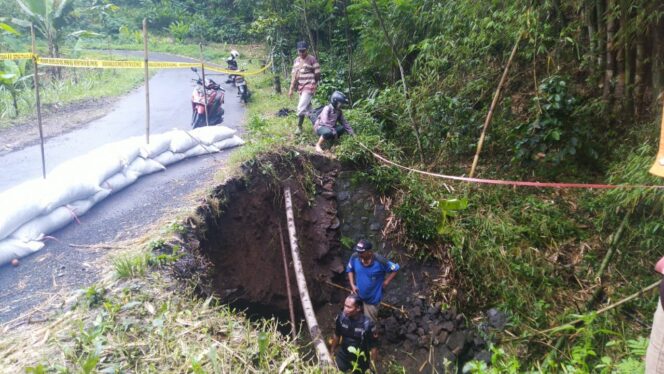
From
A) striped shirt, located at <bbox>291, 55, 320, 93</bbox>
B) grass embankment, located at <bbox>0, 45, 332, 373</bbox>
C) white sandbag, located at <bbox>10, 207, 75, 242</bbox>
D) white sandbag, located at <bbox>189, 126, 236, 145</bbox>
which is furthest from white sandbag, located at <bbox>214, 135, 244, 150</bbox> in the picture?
grass embankment, located at <bbox>0, 45, 332, 373</bbox>

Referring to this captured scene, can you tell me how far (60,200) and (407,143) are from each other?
4.84 m

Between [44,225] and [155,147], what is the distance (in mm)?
2170

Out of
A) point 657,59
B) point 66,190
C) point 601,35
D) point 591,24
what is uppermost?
point 591,24

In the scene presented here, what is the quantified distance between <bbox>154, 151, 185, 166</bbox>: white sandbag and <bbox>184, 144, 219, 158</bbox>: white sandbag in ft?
0.61

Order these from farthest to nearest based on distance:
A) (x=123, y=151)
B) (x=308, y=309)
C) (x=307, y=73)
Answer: (x=307, y=73)
(x=123, y=151)
(x=308, y=309)

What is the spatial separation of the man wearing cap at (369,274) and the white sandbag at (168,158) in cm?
320

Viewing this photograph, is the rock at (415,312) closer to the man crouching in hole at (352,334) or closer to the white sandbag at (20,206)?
the man crouching in hole at (352,334)

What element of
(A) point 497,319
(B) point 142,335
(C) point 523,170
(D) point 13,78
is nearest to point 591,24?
(C) point 523,170

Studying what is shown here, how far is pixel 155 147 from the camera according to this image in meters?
6.25

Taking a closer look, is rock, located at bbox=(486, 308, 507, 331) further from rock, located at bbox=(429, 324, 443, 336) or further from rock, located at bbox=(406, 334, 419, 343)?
rock, located at bbox=(406, 334, 419, 343)

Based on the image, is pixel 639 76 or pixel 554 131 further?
pixel 554 131

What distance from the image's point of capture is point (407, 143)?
7.12 m

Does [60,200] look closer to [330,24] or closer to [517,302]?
[517,302]

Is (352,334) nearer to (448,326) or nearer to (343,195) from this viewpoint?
(448,326)
